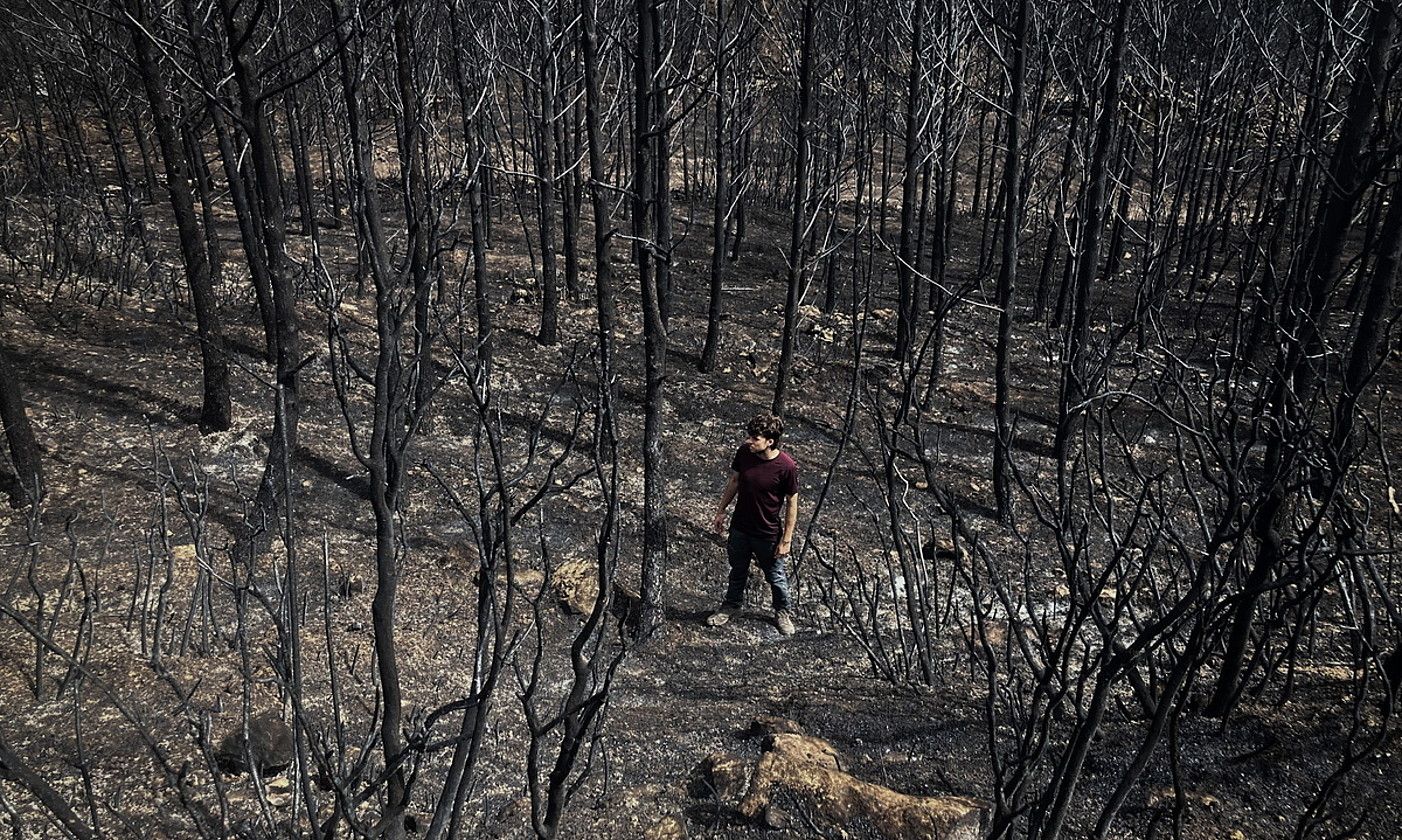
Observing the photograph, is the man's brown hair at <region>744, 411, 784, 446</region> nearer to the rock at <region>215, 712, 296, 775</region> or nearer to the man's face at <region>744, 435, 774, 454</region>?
the man's face at <region>744, 435, 774, 454</region>

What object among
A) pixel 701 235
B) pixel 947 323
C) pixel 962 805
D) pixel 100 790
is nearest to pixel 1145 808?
pixel 962 805

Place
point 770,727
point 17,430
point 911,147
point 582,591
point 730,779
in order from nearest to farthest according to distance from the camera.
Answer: point 730,779 → point 770,727 → point 17,430 → point 582,591 → point 911,147

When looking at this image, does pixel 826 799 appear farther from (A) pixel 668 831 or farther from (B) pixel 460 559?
(B) pixel 460 559

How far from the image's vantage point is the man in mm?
6289

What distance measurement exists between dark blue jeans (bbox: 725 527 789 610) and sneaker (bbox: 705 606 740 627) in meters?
0.05

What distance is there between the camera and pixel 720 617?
7.12 metres

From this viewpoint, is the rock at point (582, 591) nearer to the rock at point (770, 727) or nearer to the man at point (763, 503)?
the man at point (763, 503)

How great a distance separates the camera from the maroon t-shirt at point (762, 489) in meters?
6.32

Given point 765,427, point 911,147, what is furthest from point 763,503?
point 911,147

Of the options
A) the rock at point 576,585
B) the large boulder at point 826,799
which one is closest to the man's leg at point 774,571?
the rock at point 576,585

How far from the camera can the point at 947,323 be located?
48.8 ft

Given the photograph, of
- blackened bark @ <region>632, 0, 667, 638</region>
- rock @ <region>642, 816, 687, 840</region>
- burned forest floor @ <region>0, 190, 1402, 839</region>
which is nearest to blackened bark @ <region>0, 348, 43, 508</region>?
burned forest floor @ <region>0, 190, 1402, 839</region>

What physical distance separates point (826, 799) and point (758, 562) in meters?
2.68

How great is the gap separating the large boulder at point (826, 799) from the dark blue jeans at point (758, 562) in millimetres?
1829
